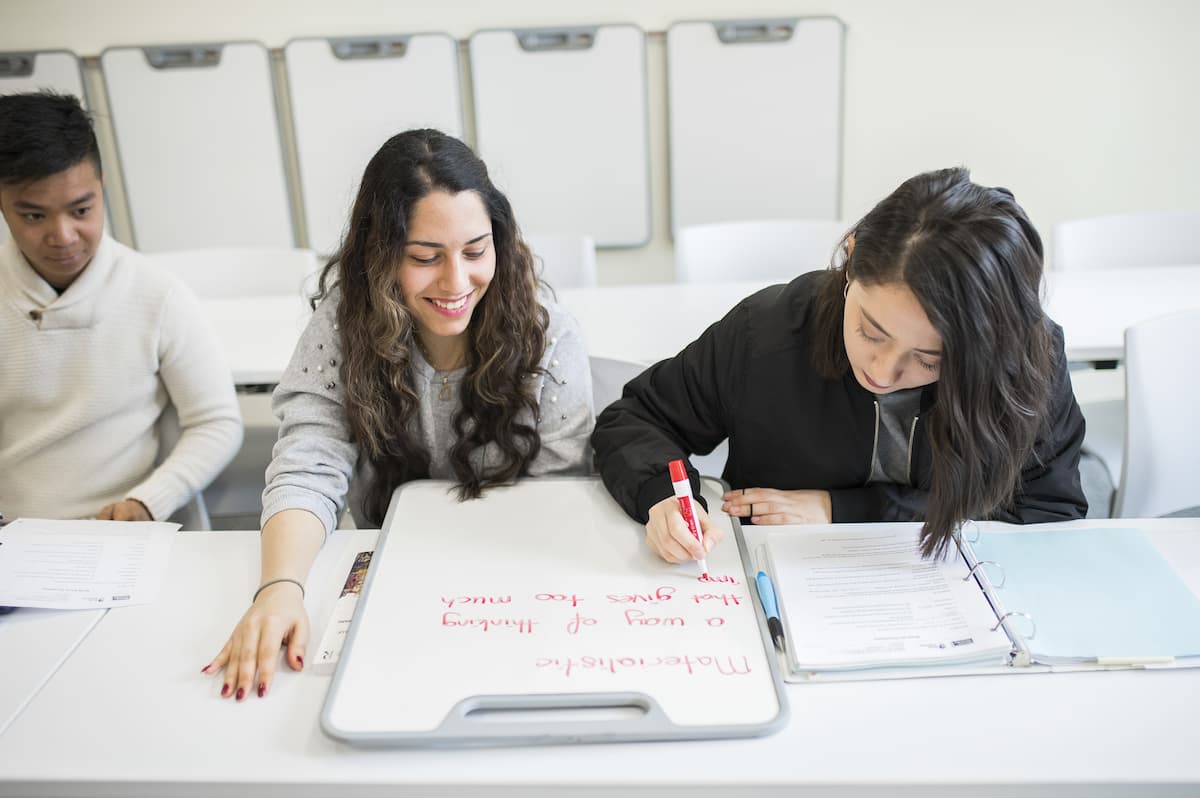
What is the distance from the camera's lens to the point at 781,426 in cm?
122

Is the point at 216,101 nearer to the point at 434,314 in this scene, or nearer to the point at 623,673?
the point at 434,314

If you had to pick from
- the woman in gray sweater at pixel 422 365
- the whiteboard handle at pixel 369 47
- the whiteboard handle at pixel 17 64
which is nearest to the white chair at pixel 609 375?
the woman in gray sweater at pixel 422 365

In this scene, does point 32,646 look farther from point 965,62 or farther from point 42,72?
point 965,62

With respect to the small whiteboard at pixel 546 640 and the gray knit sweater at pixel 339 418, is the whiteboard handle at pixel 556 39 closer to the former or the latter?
the gray knit sweater at pixel 339 418

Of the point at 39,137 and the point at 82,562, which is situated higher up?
the point at 39,137

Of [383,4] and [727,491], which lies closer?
[727,491]

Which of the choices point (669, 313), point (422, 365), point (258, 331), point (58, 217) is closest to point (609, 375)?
point (422, 365)

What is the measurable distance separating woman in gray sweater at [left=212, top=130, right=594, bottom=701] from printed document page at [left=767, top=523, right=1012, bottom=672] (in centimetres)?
40

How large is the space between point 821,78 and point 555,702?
283cm

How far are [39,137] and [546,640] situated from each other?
1063mm

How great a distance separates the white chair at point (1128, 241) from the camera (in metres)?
2.34

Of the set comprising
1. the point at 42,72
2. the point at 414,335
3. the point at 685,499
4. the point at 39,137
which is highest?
the point at 42,72

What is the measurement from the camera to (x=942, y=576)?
1.00m

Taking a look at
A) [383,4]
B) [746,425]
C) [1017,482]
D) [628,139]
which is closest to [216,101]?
[383,4]
